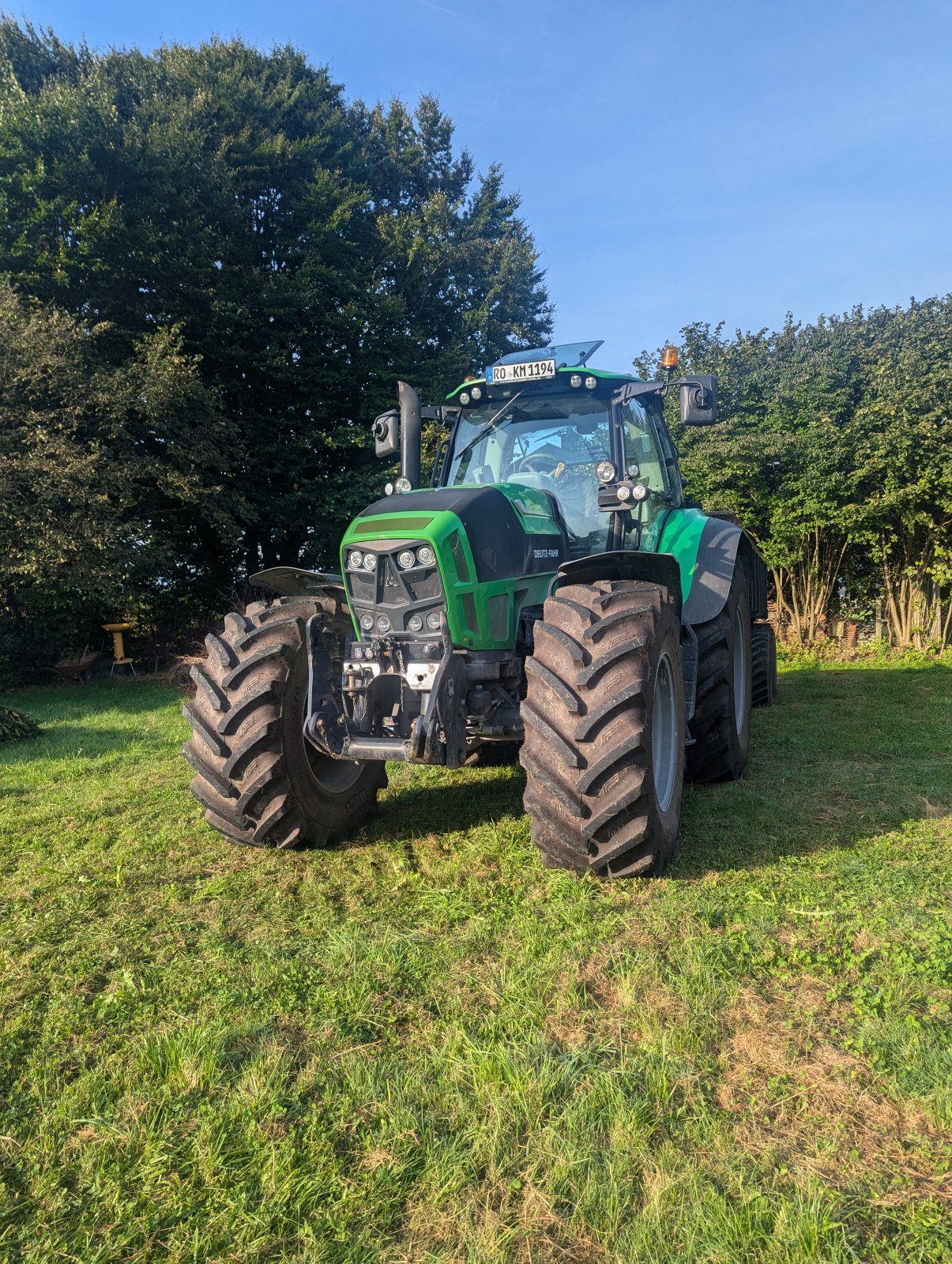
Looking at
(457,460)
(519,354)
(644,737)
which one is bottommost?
(644,737)

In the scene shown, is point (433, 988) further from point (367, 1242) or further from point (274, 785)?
point (274, 785)

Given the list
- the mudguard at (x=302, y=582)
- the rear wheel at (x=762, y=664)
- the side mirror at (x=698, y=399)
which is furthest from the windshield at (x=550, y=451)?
the rear wheel at (x=762, y=664)

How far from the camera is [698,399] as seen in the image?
5.07 meters

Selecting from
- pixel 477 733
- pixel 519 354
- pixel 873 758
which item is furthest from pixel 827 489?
pixel 477 733

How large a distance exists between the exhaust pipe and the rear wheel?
4.54 meters

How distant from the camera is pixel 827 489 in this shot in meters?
12.6

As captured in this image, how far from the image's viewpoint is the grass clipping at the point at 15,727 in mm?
8086

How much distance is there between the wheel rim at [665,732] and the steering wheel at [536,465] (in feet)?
5.31

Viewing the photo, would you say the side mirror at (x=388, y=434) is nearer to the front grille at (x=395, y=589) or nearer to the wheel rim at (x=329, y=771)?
the front grille at (x=395, y=589)

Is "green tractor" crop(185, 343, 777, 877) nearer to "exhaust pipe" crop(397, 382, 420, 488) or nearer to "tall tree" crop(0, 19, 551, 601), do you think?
"exhaust pipe" crop(397, 382, 420, 488)

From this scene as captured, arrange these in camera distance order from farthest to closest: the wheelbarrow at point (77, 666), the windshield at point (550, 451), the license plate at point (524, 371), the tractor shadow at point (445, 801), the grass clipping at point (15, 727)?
1. the wheelbarrow at point (77, 666)
2. the grass clipping at point (15, 727)
3. the windshield at point (550, 451)
4. the license plate at point (524, 371)
5. the tractor shadow at point (445, 801)

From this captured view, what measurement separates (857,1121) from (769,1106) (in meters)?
0.22

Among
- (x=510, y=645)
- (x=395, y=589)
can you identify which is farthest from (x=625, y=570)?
(x=395, y=589)

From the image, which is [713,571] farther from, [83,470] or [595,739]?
[83,470]
